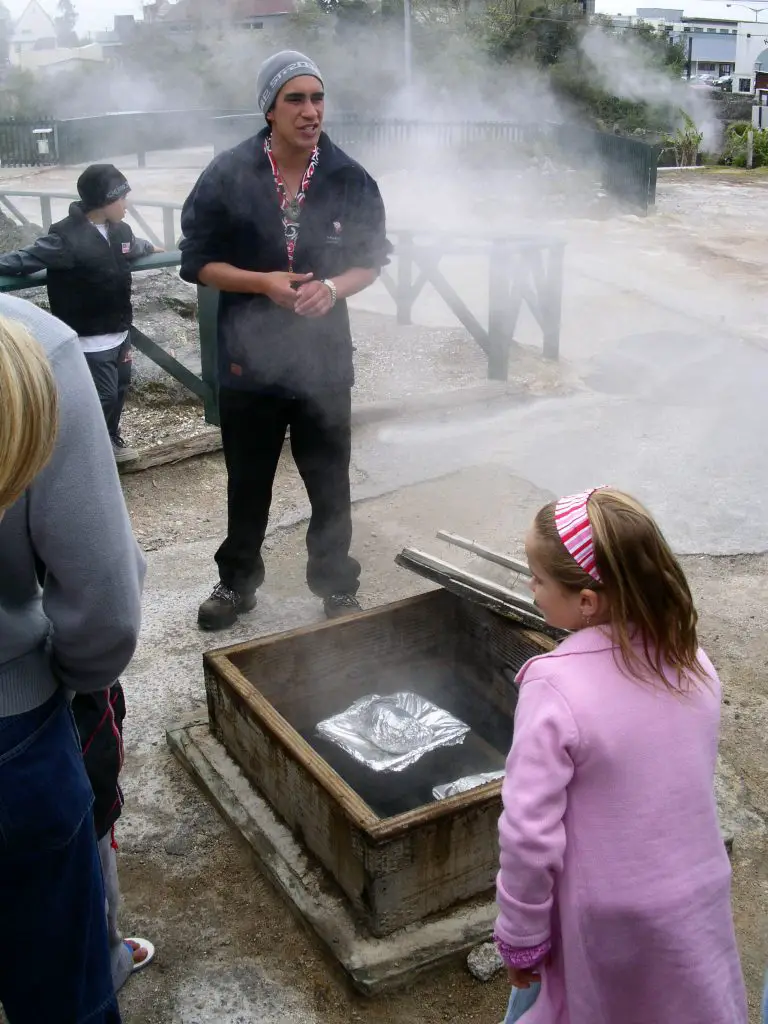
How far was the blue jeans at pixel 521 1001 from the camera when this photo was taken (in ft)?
5.43

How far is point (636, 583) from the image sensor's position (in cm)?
147

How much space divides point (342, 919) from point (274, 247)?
2.01 metres

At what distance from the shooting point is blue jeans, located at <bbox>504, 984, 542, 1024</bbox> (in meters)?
1.66

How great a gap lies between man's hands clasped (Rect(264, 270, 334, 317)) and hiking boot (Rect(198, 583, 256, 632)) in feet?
3.49

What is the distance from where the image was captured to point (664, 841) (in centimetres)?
146

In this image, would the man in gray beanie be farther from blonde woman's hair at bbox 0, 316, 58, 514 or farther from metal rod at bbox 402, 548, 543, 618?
blonde woman's hair at bbox 0, 316, 58, 514

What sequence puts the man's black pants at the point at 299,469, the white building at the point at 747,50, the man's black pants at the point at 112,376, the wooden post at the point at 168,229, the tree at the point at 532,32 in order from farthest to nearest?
the white building at the point at 747,50 → the tree at the point at 532,32 → the wooden post at the point at 168,229 → the man's black pants at the point at 112,376 → the man's black pants at the point at 299,469

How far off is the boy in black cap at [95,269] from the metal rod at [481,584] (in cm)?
234

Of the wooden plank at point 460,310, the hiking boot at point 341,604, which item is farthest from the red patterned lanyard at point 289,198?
the wooden plank at point 460,310

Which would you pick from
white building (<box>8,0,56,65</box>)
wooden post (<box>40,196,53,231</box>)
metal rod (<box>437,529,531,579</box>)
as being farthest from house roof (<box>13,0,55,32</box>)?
metal rod (<box>437,529,531,579</box>)

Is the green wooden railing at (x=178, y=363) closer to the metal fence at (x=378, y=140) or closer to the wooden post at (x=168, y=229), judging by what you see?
the wooden post at (x=168, y=229)

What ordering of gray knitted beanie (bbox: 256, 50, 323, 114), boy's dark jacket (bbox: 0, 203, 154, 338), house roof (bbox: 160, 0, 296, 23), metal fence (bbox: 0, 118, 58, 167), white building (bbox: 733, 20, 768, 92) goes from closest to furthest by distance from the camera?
gray knitted beanie (bbox: 256, 50, 323, 114) < boy's dark jacket (bbox: 0, 203, 154, 338) < metal fence (bbox: 0, 118, 58, 167) < house roof (bbox: 160, 0, 296, 23) < white building (bbox: 733, 20, 768, 92)

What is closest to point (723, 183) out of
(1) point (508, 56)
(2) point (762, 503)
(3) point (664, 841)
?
(1) point (508, 56)

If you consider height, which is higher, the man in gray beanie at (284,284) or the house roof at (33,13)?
the house roof at (33,13)
